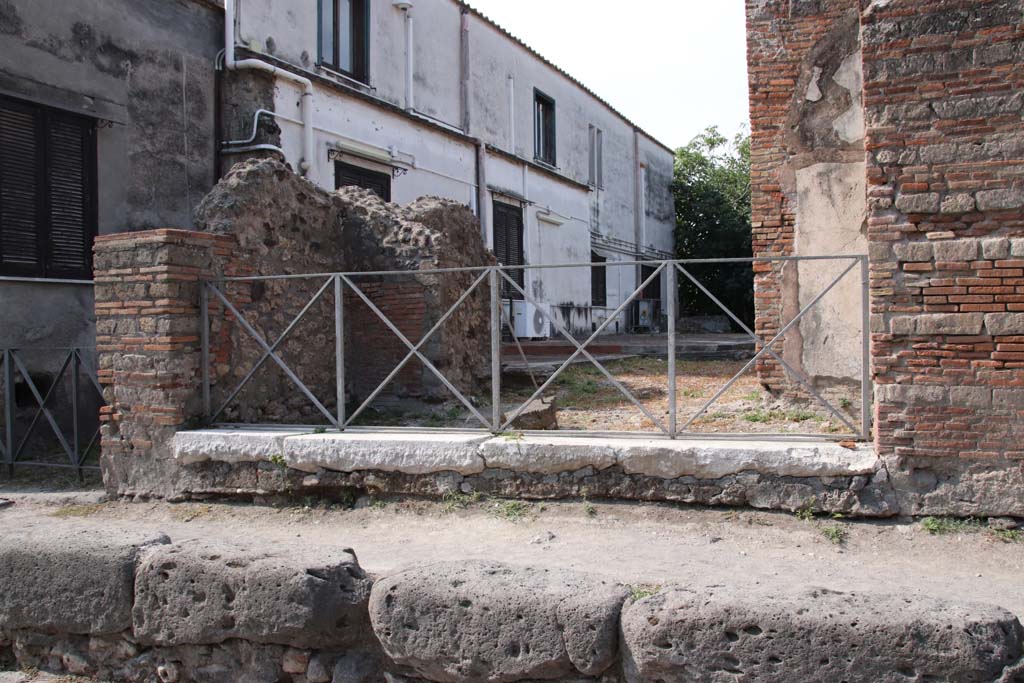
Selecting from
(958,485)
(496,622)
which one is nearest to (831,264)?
(958,485)

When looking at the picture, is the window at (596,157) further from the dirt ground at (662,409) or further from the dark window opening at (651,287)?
the dirt ground at (662,409)

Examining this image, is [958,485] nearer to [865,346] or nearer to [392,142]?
[865,346]

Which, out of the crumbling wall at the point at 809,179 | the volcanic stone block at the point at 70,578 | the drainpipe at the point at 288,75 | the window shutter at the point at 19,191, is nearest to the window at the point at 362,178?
the drainpipe at the point at 288,75

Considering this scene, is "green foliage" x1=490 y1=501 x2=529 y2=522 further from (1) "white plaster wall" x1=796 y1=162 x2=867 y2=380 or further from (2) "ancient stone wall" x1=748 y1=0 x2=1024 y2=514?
(1) "white plaster wall" x1=796 y1=162 x2=867 y2=380

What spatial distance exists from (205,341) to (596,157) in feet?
52.3

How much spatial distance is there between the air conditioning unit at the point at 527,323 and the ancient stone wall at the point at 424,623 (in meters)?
12.2

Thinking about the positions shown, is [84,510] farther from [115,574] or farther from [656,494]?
[656,494]

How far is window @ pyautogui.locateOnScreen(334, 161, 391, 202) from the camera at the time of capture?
1160cm

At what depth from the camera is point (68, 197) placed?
8602mm

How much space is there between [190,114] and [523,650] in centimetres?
871

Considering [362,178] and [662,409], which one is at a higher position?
[362,178]

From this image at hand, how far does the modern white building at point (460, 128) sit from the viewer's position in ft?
35.2

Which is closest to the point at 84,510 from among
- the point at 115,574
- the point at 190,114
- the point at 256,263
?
the point at 256,263

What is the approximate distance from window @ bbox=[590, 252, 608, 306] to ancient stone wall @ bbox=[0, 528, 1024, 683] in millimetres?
16965
